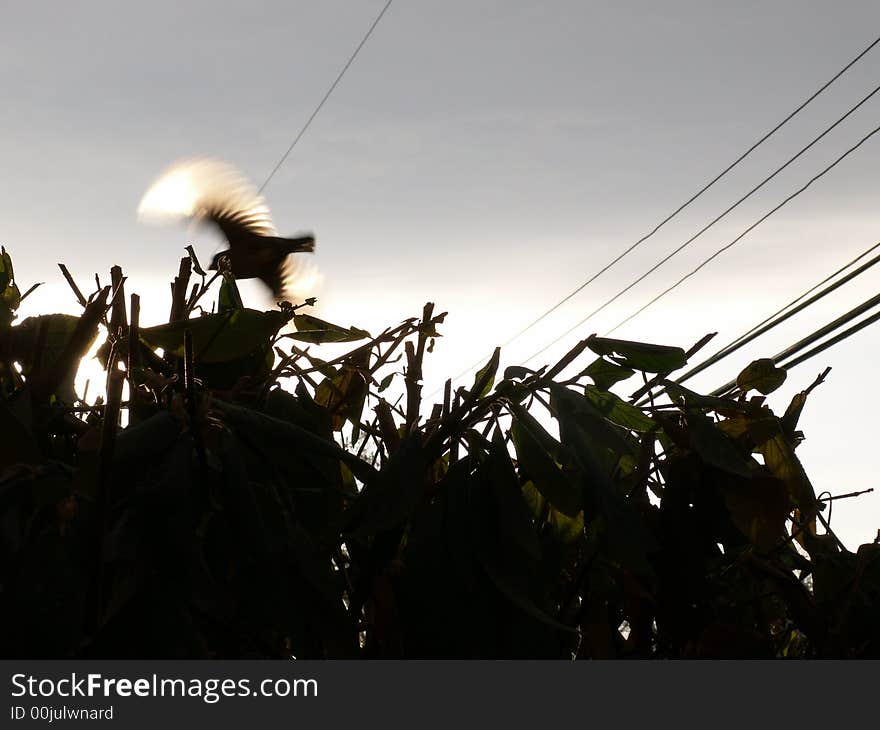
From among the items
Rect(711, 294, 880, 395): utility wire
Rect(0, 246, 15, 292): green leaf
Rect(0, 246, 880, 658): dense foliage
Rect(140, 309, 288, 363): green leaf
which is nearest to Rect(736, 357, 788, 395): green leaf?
Rect(0, 246, 880, 658): dense foliage

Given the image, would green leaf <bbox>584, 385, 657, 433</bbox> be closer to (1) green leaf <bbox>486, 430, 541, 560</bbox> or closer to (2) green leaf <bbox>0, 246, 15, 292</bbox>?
(1) green leaf <bbox>486, 430, 541, 560</bbox>

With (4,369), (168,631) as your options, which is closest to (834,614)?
(168,631)

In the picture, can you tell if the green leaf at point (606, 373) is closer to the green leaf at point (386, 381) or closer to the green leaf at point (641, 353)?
the green leaf at point (641, 353)

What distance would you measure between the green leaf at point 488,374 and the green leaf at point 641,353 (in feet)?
0.56

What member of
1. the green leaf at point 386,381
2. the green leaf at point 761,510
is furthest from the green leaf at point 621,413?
the green leaf at point 386,381

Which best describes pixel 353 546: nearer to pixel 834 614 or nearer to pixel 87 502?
pixel 87 502

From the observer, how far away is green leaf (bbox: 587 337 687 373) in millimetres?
1564

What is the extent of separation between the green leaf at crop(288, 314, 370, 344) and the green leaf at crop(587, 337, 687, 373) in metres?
0.38

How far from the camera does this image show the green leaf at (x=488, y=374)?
1.44 m

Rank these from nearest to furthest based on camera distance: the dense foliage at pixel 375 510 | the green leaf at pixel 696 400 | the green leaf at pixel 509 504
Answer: the dense foliage at pixel 375 510, the green leaf at pixel 509 504, the green leaf at pixel 696 400

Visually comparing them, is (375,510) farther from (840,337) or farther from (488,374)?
(840,337)

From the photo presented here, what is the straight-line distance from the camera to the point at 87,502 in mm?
1187

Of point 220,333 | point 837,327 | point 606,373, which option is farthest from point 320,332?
point 837,327
